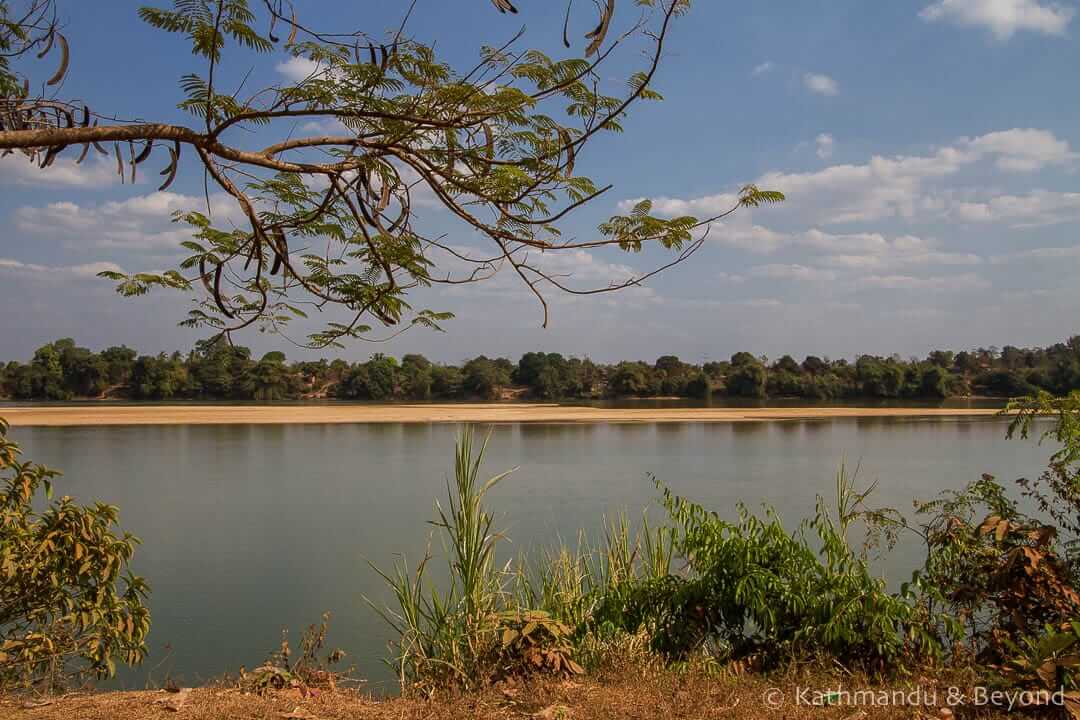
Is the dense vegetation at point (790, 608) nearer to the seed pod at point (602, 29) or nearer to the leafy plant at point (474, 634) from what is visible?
the leafy plant at point (474, 634)

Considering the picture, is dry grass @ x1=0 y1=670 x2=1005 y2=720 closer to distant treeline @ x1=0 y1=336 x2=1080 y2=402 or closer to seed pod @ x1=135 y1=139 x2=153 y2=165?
seed pod @ x1=135 y1=139 x2=153 y2=165

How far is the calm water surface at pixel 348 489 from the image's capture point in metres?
6.39

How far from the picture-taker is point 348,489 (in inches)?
507

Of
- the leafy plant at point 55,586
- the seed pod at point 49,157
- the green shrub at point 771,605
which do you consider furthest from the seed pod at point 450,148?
the leafy plant at point 55,586

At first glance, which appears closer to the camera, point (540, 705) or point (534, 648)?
point (540, 705)

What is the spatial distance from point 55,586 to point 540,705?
2419mm

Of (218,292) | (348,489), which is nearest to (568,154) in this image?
(218,292)

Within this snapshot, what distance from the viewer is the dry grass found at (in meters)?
2.96

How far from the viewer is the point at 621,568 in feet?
16.7

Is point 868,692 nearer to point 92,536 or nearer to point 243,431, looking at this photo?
point 92,536

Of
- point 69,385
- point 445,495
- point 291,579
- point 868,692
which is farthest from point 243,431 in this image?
point 868,692

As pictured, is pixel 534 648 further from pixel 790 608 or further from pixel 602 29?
pixel 602 29

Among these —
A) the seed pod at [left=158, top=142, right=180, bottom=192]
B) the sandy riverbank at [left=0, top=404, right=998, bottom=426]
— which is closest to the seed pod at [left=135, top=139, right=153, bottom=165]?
the seed pod at [left=158, top=142, right=180, bottom=192]

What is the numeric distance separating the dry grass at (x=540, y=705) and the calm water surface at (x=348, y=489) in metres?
1.83
